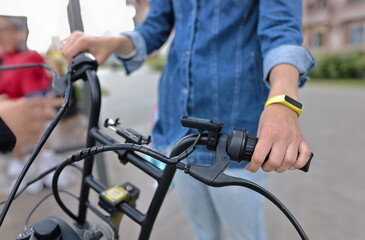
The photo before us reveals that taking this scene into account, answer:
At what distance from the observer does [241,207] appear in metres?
1.08

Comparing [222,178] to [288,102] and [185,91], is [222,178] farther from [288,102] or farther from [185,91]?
[185,91]

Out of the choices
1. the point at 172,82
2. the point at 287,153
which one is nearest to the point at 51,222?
the point at 287,153

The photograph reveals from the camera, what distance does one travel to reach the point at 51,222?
0.55m

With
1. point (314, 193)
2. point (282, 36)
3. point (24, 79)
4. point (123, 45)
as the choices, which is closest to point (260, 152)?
point (282, 36)

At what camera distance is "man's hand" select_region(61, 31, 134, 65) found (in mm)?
846

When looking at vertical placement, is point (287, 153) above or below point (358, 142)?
above

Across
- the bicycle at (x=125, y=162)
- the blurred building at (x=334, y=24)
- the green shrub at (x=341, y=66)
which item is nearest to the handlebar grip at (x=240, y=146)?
the bicycle at (x=125, y=162)

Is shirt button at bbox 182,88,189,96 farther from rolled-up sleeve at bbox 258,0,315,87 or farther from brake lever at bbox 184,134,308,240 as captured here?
brake lever at bbox 184,134,308,240

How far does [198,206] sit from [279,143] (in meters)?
0.77

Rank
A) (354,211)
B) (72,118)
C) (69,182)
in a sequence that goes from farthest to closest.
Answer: (72,118), (69,182), (354,211)

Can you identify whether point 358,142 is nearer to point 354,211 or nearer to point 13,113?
point 354,211

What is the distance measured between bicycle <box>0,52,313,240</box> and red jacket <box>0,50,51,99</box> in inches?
57.1

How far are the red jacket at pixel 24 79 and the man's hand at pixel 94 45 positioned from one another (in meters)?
1.24

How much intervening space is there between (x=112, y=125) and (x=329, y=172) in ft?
9.09
